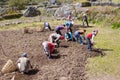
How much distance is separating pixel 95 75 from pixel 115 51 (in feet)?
17.4

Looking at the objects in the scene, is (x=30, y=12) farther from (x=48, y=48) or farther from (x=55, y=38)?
(x=48, y=48)

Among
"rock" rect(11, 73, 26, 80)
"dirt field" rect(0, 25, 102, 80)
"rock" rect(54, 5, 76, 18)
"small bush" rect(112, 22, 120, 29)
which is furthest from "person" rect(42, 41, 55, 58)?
"rock" rect(54, 5, 76, 18)

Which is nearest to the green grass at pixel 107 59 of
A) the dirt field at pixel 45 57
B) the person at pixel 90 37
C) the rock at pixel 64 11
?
the dirt field at pixel 45 57

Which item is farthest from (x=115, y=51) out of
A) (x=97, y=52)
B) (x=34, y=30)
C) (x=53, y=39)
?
(x=34, y=30)

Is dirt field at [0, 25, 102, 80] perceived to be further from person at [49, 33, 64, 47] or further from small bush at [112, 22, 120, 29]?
small bush at [112, 22, 120, 29]

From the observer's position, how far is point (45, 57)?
21703mm

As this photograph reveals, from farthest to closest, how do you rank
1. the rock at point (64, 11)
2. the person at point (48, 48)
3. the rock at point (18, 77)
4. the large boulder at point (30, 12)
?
the large boulder at point (30, 12), the rock at point (64, 11), the person at point (48, 48), the rock at point (18, 77)

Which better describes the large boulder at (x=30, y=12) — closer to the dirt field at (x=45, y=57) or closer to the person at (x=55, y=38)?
the dirt field at (x=45, y=57)

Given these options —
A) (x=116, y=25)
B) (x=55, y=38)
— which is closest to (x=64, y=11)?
(x=116, y=25)

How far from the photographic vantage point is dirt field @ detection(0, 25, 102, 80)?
18.0 m

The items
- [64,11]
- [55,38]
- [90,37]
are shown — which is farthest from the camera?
[64,11]

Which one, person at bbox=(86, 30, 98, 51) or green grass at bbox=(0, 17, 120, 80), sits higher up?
person at bbox=(86, 30, 98, 51)

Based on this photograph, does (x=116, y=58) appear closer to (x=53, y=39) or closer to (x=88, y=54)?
(x=88, y=54)

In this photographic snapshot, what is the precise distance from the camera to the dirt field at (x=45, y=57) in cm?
1803
